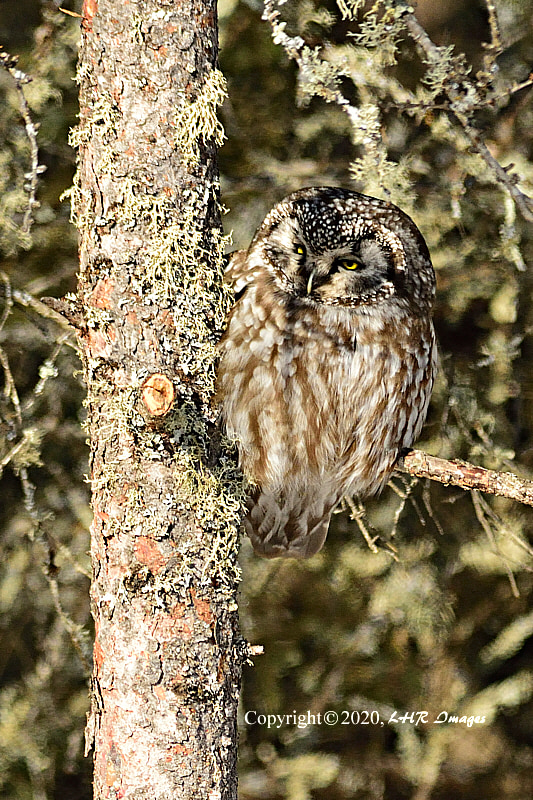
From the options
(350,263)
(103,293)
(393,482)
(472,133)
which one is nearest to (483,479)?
(350,263)

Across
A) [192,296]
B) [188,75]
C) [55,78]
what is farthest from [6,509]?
[188,75]

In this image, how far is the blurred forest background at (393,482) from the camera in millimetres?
3059

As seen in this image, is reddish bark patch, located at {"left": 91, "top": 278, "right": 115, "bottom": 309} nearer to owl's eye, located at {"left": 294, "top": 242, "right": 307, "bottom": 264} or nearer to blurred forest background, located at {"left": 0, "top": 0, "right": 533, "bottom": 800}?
owl's eye, located at {"left": 294, "top": 242, "right": 307, "bottom": 264}

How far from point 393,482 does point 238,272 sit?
5.28 feet

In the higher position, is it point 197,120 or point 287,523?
point 197,120

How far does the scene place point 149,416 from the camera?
5.63 ft

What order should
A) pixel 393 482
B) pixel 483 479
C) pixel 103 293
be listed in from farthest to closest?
pixel 393 482 < pixel 483 479 < pixel 103 293

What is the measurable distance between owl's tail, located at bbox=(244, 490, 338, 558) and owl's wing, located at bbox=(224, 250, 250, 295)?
1.95ft

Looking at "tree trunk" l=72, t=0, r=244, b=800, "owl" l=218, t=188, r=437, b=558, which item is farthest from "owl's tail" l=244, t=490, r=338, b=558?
"tree trunk" l=72, t=0, r=244, b=800

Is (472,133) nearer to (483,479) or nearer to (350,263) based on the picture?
(350,263)

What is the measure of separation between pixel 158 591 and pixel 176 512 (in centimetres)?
17

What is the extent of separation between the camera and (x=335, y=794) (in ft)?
13.0

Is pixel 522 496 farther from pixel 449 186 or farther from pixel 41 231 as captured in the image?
pixel 41 231

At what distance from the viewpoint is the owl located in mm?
2176
